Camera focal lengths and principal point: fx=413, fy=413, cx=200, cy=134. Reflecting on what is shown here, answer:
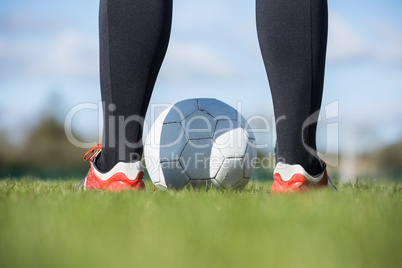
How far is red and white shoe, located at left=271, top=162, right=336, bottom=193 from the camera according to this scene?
212 cm

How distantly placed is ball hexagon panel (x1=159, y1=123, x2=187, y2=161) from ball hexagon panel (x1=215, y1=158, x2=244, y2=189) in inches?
12.0

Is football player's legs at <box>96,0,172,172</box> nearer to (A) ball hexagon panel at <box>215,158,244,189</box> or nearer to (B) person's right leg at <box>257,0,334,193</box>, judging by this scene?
(B) person's right leg at <box>257,0,334,193</box>

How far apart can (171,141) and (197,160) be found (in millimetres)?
234

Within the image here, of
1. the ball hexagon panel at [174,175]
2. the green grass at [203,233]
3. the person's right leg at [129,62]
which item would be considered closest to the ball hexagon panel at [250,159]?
the ball hexagon panel at [174,175]

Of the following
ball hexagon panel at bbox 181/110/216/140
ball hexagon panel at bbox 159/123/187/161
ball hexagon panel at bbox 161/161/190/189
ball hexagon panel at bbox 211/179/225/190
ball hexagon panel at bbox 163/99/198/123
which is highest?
ball hexagon panel at bbox 163/99/198/123

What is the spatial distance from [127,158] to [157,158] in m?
0.60

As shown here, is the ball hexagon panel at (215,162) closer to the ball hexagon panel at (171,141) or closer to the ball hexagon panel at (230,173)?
the ball hexagon panel at (230,173)

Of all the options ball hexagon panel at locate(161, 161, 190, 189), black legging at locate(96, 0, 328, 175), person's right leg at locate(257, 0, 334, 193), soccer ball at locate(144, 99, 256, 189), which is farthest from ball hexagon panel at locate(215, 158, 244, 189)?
person's right leg at locate(257, 0, 334, 193)

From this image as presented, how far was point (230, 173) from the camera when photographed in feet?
8.98

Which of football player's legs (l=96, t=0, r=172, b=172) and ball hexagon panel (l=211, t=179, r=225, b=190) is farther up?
football player's legs (l=96, t=0, r=172, b=172)

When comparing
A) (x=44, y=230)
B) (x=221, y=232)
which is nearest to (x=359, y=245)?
(x=221, y=232)

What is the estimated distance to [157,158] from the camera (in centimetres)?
284

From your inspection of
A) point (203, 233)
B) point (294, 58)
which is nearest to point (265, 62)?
point (294, 58)

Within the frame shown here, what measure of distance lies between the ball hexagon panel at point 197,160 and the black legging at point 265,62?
19.8 inches
